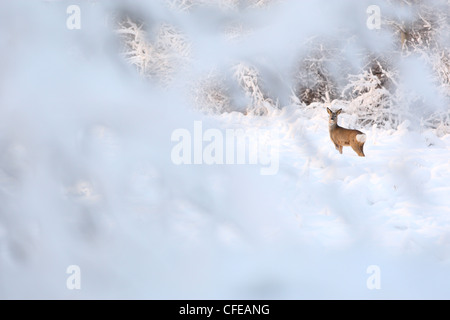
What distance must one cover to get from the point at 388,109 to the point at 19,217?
2443 mm

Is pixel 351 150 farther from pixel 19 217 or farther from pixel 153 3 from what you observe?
pixel 19 217

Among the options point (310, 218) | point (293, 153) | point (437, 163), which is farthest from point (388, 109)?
point (310, 218)

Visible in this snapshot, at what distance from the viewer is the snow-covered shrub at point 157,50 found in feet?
7.81

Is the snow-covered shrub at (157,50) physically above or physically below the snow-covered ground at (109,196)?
above

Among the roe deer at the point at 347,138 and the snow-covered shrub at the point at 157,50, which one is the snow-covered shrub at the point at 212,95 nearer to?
the snow-covered shrub at the point at 157,50

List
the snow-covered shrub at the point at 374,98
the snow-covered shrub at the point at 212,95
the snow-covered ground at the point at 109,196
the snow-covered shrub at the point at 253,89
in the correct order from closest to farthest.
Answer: the snow-covered ground at the point at 109,196 < the snow-covered shrub at the point at 212,95 < the snow-covered shrub at the point at 253,89 < the snow-covered shrub at the point at 374,98

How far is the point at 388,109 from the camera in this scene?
3.13 metres

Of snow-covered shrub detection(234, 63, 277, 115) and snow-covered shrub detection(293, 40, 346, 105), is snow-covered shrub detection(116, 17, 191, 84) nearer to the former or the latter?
snow-covered shrub detection(234, 63, 277, 115)

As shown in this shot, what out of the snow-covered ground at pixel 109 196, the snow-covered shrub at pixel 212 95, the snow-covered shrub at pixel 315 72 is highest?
the snow-covered shrub at pixel 315 72

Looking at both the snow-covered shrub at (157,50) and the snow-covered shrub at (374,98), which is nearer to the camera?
the snow-covered shrub at (157,50)

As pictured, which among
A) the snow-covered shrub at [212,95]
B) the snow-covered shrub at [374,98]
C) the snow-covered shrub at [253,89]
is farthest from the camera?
the snow-covered shrub at [374,98]

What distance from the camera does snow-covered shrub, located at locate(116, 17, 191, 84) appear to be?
7.81 feet

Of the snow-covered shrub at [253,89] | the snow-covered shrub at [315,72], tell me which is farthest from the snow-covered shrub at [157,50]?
the snow-covered shrub at [315,72]
